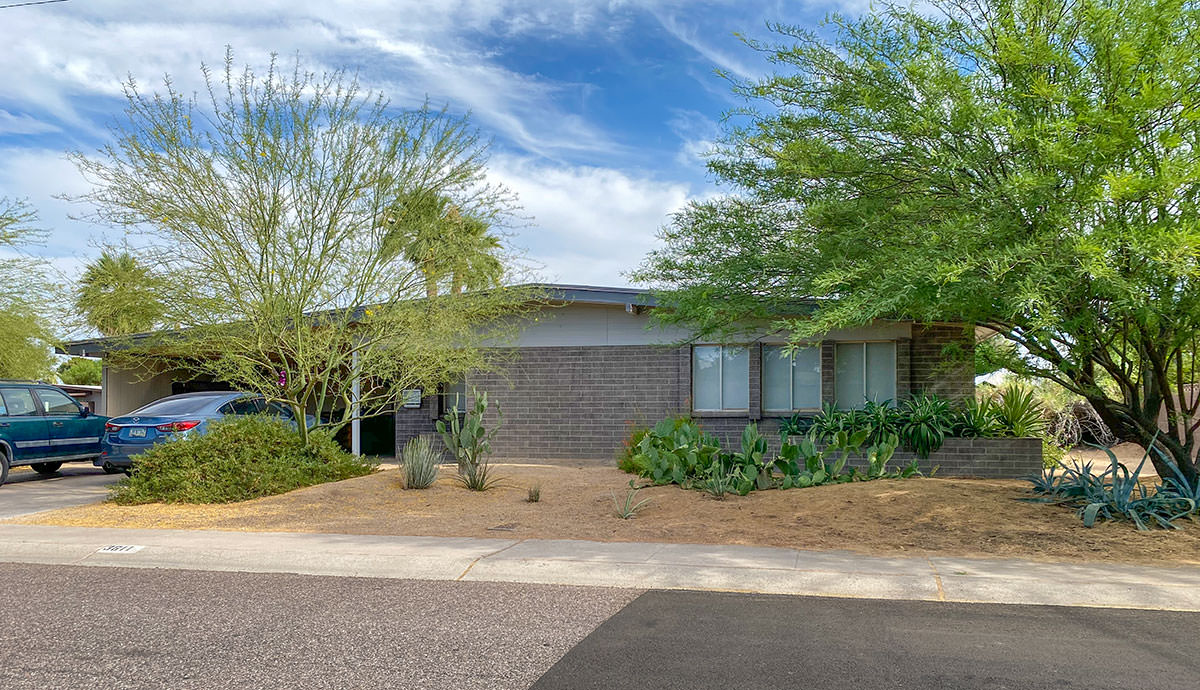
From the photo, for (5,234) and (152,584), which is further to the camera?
(5,234)

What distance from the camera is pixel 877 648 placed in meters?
5.80

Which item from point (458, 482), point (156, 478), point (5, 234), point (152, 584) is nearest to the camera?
point (152, 584)

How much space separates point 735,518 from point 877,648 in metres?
4.99

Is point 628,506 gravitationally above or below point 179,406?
below

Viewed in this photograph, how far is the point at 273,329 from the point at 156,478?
8.40ft

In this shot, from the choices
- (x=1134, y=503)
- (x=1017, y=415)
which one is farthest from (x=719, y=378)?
(x=1134, y=503)

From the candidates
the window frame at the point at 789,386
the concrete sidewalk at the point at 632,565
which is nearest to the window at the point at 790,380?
the window frame at the point at 789,386

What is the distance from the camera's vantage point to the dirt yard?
359 inches

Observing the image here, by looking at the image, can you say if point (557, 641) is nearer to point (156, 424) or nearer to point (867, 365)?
point (156, 424)

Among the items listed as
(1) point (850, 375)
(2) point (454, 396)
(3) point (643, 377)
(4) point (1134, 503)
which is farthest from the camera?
(2) point (454, 396)

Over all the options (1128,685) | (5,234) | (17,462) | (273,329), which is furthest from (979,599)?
A: (5,234)

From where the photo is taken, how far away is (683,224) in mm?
13312

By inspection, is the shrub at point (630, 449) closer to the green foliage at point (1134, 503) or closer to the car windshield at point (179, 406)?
the green foliage at point (1134, 503)

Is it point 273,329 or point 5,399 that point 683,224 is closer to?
point 273,329
